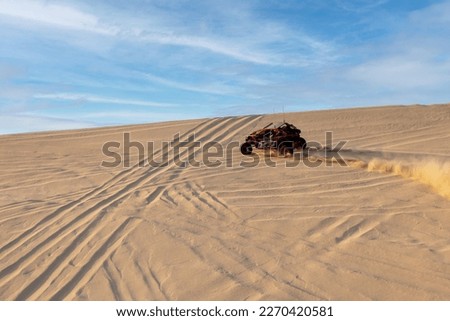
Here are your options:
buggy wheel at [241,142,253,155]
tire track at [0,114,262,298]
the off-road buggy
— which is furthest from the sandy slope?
the off-road buggy

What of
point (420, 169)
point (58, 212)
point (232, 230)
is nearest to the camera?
point (232, 230)

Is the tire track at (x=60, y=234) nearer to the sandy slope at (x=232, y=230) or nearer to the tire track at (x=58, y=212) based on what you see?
the sandy slope at (x=232, y=230)

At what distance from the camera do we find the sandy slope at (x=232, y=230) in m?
4.20

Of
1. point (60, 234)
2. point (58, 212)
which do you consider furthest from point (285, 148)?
point (60, 234)

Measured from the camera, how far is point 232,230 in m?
5.49

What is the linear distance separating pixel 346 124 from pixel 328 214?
8.39 metres

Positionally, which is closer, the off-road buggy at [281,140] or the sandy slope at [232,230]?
the sandy slope at [232,230]

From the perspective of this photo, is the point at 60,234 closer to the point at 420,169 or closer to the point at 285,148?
the point at 285,148

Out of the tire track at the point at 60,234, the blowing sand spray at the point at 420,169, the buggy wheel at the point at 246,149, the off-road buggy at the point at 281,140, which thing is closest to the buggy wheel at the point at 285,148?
the off-road buggy at the point at 281,140

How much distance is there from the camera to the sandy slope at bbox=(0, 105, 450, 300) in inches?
165

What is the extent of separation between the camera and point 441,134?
11.8m

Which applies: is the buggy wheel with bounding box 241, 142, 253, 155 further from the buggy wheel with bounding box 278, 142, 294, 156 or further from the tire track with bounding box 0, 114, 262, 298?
the tire track with bounding box 0, 114, 262, 298
